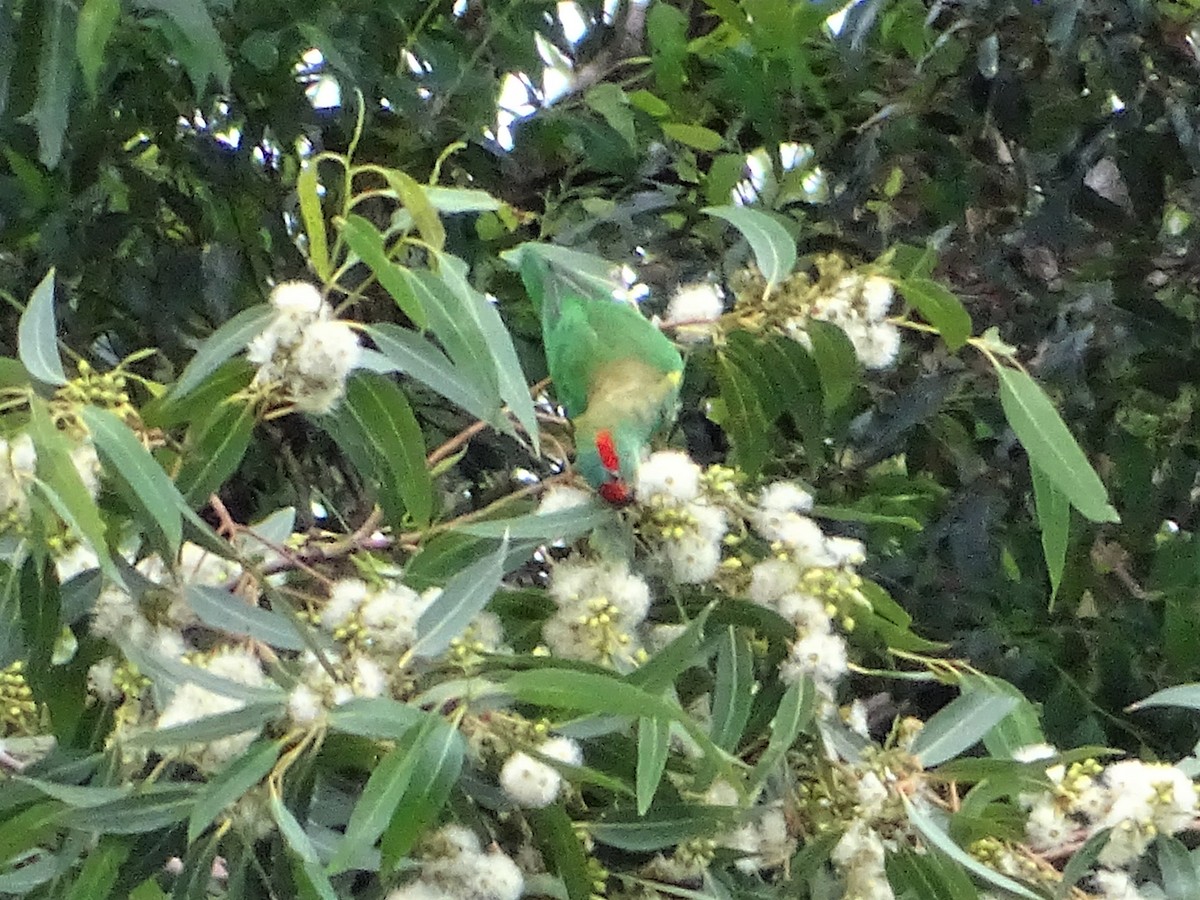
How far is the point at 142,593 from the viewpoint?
58 cm

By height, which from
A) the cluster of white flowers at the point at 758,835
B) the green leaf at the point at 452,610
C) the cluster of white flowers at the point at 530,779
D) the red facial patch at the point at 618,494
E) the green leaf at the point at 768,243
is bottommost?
the cluster of white flowers at the point at 758,835

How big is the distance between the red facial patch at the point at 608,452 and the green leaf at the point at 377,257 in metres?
0.13

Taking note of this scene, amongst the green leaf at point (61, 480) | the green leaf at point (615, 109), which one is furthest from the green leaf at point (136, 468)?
the green leaf at point (615, 109)

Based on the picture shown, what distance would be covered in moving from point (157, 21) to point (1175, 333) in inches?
31.4

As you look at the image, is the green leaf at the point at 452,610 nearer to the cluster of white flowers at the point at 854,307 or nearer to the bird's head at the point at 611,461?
the bird's head at the point at 611,461

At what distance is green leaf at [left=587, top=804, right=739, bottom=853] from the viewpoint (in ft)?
1.99

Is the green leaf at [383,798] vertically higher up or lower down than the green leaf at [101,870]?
higher up

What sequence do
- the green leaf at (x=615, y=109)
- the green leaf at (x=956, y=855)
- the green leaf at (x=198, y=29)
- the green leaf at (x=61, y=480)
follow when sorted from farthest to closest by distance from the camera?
1. the green leaf at (x=615, y=109)
2. the green leaf at (x=198, y=29)
3. the green leaf at (x=956, y=855)
4. the green leaf at (x=61, y=480)

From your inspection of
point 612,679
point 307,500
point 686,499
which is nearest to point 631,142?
point 307,500

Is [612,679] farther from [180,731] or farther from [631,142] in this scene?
[631,142]

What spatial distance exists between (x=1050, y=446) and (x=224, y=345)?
0.40 metres

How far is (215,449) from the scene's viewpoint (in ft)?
1.94

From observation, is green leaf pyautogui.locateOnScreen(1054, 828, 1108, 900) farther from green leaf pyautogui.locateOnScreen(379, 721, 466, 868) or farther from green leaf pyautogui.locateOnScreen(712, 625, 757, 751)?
green leaf pyautogui.locateOnScreen(379, 721, 466, 868)

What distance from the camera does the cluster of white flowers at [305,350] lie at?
558 millimetres
